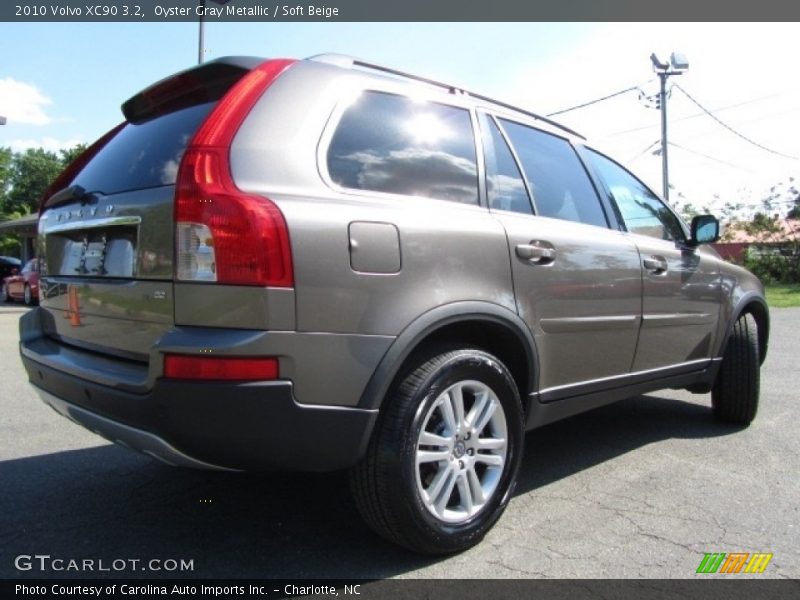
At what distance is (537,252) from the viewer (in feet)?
9.64

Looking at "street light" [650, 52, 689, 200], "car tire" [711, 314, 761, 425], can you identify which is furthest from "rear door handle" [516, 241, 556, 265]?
"street light" [650, 52, 689, 200]

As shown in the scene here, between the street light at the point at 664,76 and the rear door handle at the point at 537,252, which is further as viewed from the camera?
the street light at the point at 664,76

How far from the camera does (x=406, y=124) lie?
2686mm

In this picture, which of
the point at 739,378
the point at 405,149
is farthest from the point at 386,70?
the point at 739,378

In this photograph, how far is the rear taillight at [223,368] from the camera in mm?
2078

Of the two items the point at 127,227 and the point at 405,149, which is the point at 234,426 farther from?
the point at 405,149

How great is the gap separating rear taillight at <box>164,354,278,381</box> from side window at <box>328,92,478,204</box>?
0.71 meters

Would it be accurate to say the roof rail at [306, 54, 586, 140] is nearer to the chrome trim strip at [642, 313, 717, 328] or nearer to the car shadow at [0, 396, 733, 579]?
the chrome trim strip at [642, 313, 717, 328]

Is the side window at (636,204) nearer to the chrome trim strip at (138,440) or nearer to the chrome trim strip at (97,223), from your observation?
the chrome trim strip at (97,223)

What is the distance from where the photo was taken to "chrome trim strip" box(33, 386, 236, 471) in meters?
2.20

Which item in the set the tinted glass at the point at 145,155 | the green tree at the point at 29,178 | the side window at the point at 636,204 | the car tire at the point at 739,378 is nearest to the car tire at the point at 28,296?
the tinted glass at the point at 145,155

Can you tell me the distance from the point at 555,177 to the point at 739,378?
2079 millimetres

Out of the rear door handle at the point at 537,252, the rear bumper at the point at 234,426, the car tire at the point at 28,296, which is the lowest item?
the car tire at the point at 28,296

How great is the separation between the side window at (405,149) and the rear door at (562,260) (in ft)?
0.57
